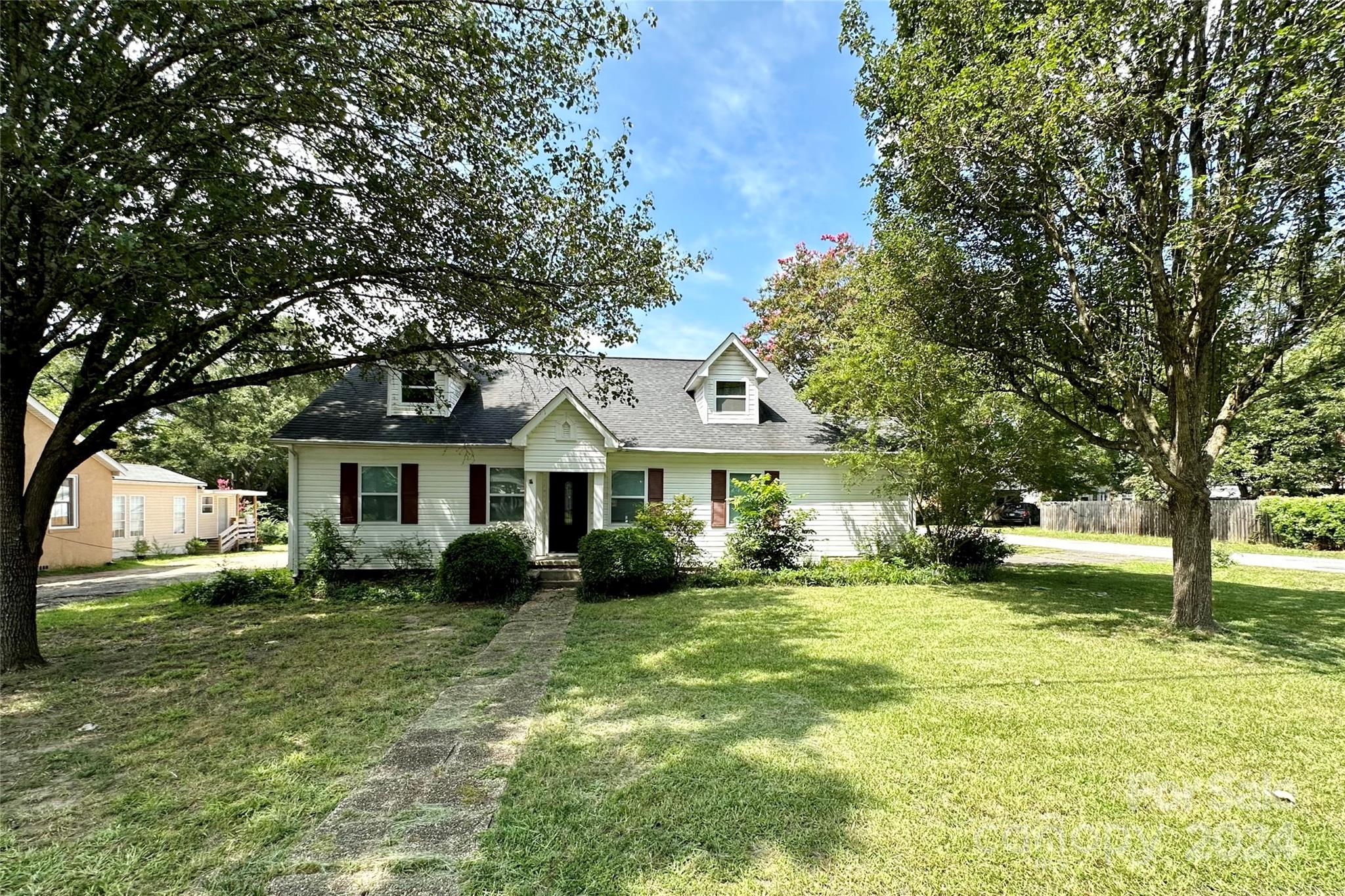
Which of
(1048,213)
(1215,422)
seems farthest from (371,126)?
(1215,422)

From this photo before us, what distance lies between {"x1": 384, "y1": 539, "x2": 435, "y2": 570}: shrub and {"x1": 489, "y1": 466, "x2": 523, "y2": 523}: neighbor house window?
5.04ft

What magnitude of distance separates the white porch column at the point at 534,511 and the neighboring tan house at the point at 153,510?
563 inches

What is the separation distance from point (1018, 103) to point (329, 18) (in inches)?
277

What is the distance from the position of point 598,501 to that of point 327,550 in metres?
5.62

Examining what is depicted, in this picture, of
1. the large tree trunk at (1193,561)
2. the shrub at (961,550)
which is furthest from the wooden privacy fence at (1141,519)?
the large tree trunk at (1193,561)

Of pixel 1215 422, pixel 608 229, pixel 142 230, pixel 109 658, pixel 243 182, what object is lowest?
pixel 109 658

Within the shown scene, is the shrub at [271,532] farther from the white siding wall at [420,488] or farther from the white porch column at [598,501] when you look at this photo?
the white porch column at [598,501]

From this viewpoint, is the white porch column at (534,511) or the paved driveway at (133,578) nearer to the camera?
the paved driveway at (133,578)

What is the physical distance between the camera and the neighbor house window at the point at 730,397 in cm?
1427

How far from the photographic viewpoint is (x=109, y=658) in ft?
21.4

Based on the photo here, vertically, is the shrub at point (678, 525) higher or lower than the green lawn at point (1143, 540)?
higher

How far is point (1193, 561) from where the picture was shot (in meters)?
7.32

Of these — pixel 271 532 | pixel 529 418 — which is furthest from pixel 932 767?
pixel 271 532

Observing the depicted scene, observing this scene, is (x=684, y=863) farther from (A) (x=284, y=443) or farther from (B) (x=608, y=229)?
(A) (x=284, y=443)
